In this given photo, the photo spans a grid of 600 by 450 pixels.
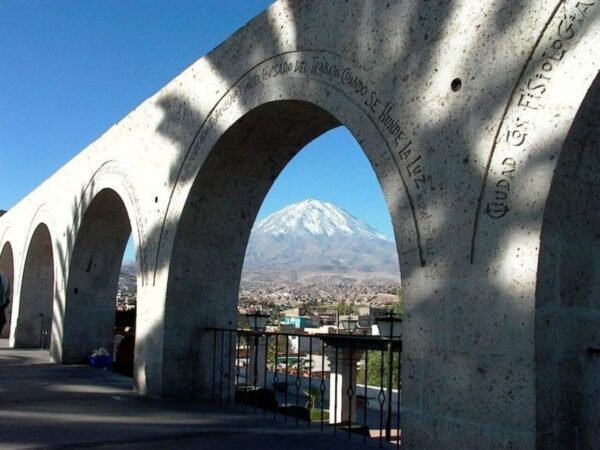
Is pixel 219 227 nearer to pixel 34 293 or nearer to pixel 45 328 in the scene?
pixel 34 293

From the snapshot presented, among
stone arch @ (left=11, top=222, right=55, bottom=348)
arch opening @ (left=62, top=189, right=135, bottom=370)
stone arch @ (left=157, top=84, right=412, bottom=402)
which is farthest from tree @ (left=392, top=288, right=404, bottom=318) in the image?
stone arch @ (left=11, top=222, right=55, bottom=348)

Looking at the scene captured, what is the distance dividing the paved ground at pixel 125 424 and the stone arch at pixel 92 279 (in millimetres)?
2403

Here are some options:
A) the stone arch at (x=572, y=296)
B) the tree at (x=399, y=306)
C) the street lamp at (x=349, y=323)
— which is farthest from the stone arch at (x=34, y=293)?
the stone arch at (x=572, y=296)

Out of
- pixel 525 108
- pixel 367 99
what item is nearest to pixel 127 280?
pixel 367 99

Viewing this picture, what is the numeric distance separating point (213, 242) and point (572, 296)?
3834 mm

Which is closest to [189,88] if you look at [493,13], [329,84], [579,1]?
[329,84]

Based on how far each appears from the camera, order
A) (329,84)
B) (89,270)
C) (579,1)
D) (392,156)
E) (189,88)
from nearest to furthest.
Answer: (579,1) → (392,156) → (329,84) → (189,88) → (89,270)

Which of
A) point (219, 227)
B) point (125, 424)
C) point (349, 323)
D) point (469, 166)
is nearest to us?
point (469, 166)

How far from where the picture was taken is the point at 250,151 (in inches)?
231

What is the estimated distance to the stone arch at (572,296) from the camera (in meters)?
2.90

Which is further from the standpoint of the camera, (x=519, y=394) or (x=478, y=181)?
(x=478, y=181)

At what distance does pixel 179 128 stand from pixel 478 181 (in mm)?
3907

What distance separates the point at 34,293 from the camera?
42.4ft

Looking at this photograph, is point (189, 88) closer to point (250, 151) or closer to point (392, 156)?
point (250, 151)
